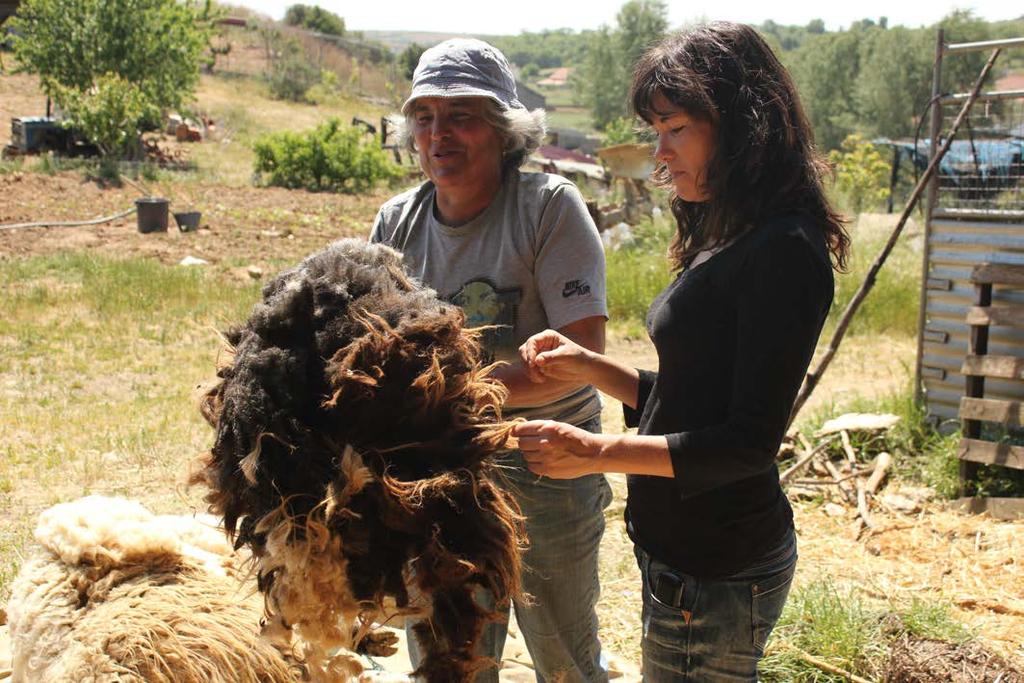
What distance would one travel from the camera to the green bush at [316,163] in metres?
20.9

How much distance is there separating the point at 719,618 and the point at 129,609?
146 cm

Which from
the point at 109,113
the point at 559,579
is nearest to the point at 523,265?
A: the point at 559,579

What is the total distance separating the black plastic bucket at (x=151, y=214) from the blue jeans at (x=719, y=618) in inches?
524

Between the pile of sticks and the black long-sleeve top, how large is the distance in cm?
397

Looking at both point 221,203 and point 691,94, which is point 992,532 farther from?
point 221,203

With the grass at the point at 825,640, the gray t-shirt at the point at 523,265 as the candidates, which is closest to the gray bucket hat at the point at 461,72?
the gray t-shirt at the point at 523,265

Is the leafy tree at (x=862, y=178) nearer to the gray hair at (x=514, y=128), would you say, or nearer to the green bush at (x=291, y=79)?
the gray hair at (x=514, y=128)

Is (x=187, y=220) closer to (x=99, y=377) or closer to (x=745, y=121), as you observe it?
(x=99, y=377)

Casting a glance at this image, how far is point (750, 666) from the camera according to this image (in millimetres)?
2098

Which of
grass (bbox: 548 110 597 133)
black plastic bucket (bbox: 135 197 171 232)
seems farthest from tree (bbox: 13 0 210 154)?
grass (bbox: 548 110 597 133)

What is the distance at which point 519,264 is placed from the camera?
2.47 m

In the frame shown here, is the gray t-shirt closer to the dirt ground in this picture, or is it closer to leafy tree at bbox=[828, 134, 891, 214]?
the dirt ground

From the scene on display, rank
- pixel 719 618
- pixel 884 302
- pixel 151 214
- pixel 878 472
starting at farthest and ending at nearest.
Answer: pixel 151 214 → pixel 884 302 → pixel 878 472 → pixel 719 618

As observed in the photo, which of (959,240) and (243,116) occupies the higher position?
(243,116)
